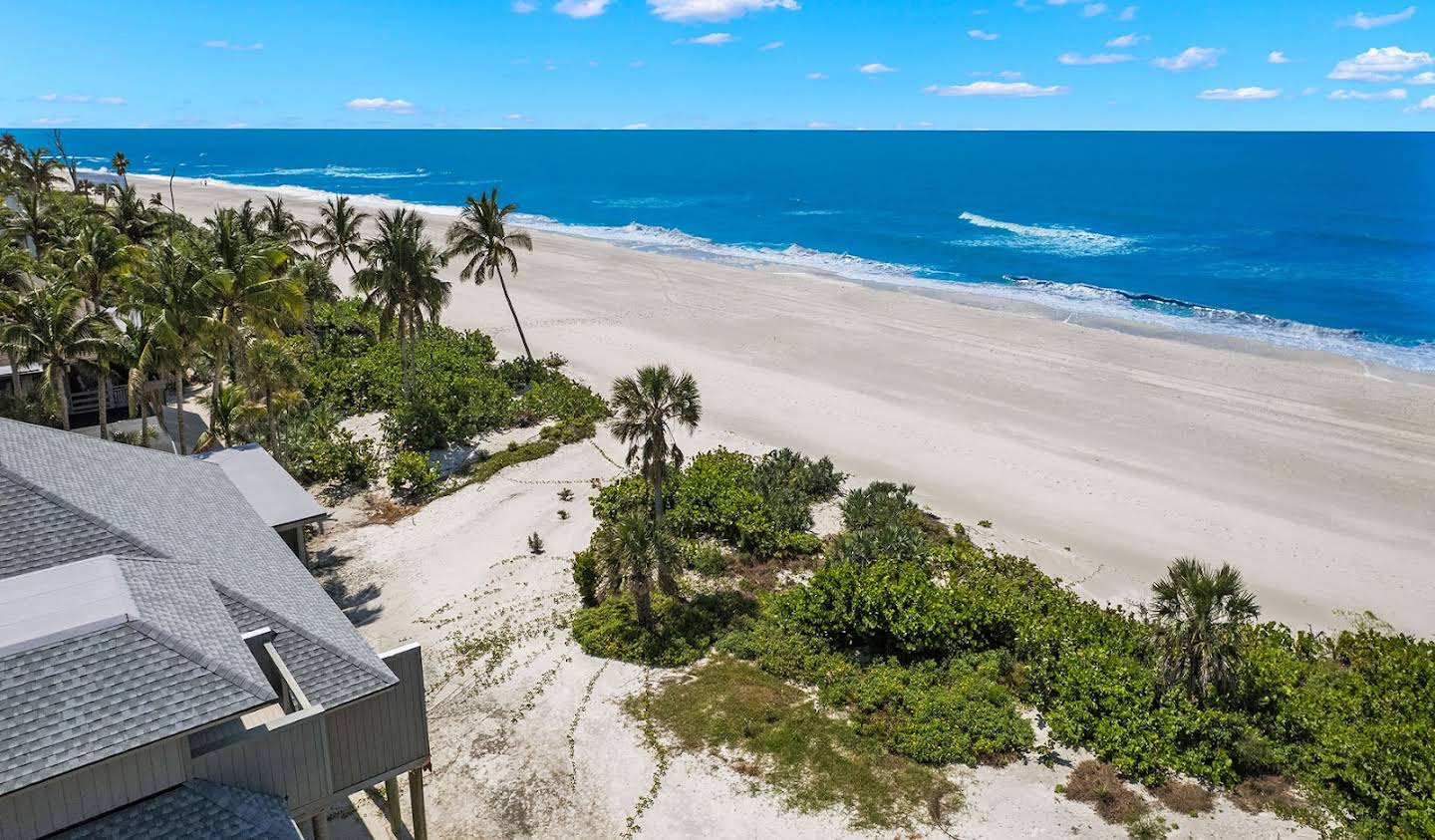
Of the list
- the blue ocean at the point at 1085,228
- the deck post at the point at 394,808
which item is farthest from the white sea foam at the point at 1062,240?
the deck post at the point at 394,808

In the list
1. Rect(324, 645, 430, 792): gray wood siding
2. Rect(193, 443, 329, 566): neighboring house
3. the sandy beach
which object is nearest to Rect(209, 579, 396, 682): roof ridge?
Rect(324, 645, 430, 792): gray wood siding

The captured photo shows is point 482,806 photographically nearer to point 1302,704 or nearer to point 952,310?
point 1302,704

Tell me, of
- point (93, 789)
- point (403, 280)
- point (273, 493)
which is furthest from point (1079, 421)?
point (93, 789)

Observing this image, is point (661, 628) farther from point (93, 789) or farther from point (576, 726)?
point (93, 789)

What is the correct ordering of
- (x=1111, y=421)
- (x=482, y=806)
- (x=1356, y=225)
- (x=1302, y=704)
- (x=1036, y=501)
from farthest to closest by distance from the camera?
1. (x=1356, y=225)
2. (x=1111, y=421)
3. (x=1036, y=501)
4. (x=1302, y=704)
5. (x=482, y=806)

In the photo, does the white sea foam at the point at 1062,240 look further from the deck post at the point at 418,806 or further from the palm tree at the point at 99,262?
the deck post at the point at 418,806

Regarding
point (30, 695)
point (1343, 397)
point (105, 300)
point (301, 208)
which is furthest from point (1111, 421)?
point (301, 208)
